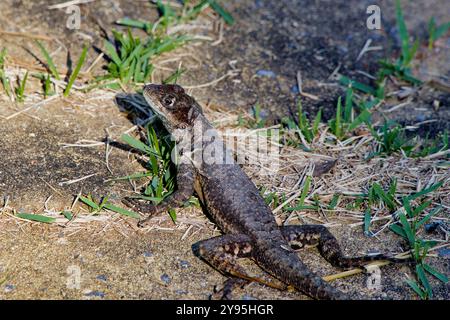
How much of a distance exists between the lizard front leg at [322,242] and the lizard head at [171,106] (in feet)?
4.07

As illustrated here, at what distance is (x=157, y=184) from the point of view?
4.88 meters

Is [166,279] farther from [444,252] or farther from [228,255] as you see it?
[444,252]

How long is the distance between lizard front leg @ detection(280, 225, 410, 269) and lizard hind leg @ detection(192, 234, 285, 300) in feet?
1.08

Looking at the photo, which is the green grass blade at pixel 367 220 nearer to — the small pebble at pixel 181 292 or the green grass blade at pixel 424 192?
the green grass blade at pixel 424 192

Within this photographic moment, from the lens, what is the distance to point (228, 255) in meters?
4.32

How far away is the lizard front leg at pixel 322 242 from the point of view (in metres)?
4.37

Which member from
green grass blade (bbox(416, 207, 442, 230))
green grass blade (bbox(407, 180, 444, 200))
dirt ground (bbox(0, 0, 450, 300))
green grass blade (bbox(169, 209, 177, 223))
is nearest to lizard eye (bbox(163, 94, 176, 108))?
dirt ground (bbox(0, 0, 450, 300))

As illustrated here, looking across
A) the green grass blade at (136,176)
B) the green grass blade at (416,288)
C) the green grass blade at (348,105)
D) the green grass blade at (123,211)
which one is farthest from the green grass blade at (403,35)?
the green grass blade at (123,211)

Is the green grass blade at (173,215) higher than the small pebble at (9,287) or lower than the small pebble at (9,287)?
lower

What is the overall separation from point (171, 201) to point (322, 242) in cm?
113

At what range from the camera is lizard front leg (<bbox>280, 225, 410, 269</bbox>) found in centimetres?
437

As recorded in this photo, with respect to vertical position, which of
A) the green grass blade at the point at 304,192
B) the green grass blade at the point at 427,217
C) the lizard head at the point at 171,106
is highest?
the lizard head at the point at 171,106
